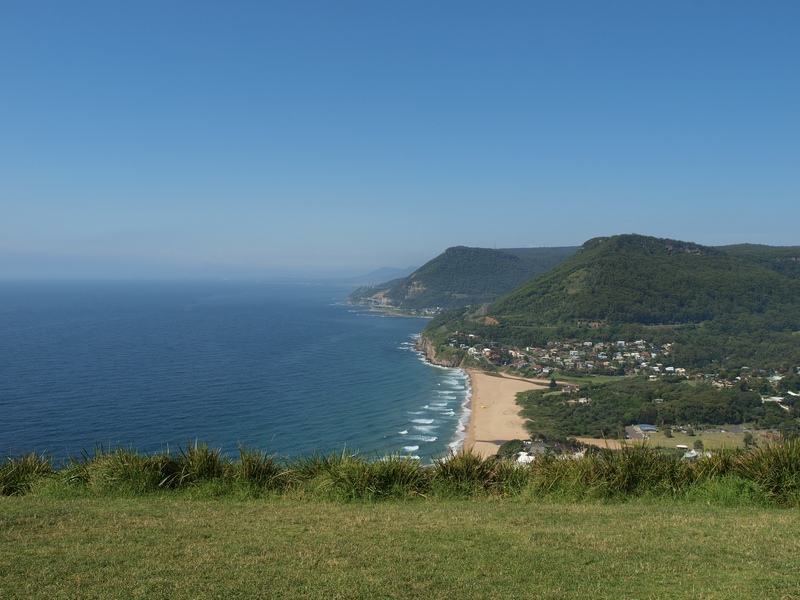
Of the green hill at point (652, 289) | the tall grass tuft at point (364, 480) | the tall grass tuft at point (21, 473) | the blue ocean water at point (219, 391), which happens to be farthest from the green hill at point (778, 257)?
the tall grass tuft at point (21, 473)

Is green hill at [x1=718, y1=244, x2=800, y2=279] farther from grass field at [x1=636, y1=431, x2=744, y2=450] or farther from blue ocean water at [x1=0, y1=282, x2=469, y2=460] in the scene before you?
grass field at [x1=636, y1=431, x2=744, y2=450]

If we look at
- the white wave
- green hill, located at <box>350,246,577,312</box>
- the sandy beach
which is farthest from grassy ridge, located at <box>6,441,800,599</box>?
green hill, located at <box>350,246,577,312</box>

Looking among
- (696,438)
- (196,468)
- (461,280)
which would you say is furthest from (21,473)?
(461,280)

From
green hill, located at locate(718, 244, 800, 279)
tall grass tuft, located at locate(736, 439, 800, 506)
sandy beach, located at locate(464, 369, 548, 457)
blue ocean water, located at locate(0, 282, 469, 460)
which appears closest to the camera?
tall grass tuft, located at locate(736, 439, 800, 506)

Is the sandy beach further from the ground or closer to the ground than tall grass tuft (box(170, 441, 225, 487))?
closer to the ground

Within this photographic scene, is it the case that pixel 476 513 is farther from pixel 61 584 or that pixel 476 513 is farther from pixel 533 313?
pixel 533 313

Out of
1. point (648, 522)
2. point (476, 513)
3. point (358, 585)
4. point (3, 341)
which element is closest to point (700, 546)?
point (648, 522)

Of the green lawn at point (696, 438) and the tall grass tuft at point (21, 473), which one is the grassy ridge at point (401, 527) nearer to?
the tall grass tuft at point (21, 473)
